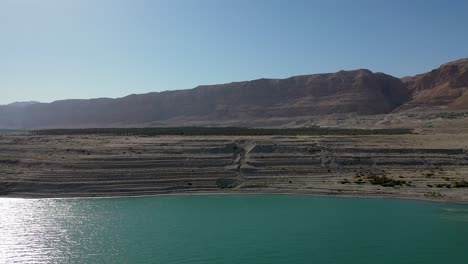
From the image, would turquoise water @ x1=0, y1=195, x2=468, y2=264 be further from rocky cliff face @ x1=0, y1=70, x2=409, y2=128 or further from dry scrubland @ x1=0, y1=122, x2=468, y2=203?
rocky cliff face @ x1=0, y1=70, x2=409, y2=128

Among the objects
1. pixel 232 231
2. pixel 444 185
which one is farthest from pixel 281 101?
pixel 232 231

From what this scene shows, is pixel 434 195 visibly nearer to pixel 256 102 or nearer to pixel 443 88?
pixel 443 88

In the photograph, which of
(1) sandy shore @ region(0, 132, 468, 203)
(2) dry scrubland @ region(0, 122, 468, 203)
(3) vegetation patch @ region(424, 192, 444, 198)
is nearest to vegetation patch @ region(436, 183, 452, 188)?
(2) dry scrubland @ region(0, 122, 468, 203)

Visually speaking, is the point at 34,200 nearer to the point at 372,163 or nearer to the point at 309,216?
the point at 309,216

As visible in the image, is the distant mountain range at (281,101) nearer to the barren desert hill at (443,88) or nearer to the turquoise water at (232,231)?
the barren desert hill at (443,88)

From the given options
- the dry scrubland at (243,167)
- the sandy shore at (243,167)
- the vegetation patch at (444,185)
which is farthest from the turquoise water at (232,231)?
the vegetation patch at (444,185)
